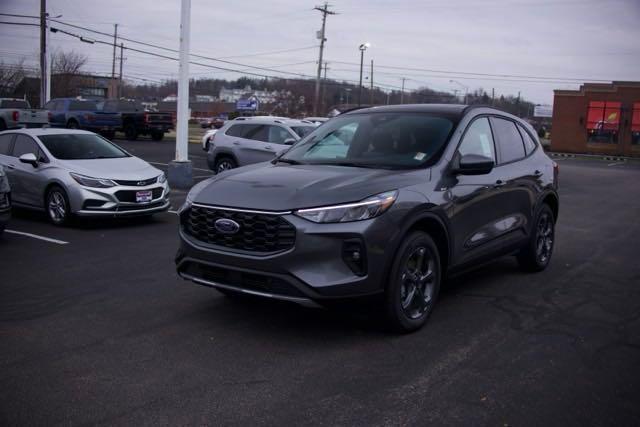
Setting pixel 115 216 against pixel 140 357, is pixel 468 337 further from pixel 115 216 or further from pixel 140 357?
pixel 115 216

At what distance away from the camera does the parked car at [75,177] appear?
9852 mm

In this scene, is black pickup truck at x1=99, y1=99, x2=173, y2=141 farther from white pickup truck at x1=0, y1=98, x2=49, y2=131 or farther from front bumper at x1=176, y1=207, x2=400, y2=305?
front bumper at x1=176, y1=207, x2=400, y2=305

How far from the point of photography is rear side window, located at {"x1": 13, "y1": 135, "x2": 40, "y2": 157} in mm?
10734

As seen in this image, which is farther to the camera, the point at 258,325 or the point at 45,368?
the point at 258,325

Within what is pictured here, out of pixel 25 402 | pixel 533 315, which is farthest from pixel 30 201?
pixel 533 315

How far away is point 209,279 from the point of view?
16.5 feet

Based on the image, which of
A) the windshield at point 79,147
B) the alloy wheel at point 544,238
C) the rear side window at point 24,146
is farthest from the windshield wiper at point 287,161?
the rear side window at point 24,146

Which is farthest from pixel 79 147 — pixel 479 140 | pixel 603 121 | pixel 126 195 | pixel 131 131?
pixel 603 121

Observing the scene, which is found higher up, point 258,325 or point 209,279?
point 209,279

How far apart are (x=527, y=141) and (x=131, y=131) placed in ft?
95.6

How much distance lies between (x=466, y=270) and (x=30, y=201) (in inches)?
303

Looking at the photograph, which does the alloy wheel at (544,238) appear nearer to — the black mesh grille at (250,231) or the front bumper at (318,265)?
the front bumper at (318,265)

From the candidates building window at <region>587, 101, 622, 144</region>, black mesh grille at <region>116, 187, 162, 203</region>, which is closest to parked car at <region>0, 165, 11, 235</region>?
black mesh grille at <region>116, 187, 162, 203</region>

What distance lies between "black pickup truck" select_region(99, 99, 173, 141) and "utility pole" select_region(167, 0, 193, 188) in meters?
18.8
